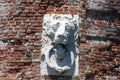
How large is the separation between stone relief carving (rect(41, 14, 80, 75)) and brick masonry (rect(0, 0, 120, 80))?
0.11m

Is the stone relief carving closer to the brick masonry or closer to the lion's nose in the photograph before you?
the lion's nose

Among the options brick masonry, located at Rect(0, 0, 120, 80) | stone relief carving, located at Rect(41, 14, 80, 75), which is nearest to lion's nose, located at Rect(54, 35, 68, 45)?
stone relief carving, located at Rect(41, 14, 80, 75)

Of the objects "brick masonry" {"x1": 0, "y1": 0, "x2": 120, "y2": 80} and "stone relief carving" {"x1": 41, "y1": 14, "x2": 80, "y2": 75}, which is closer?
"stone relief carving" {"x1": 41, "y1": 14, "x2": 80, "y2": 75}

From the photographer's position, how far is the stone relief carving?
801 cm

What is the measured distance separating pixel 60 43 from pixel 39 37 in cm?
44

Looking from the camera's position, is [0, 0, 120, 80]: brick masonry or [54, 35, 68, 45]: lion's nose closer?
[54, 35, 68, 45]: lion's nose

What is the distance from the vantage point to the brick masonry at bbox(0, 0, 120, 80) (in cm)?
814

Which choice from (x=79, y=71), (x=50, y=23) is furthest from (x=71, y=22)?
(x=79, y=71)

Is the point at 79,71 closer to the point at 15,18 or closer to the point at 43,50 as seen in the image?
the point at 43,50

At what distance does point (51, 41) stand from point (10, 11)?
0.97 m

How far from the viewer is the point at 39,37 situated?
8.24 metres

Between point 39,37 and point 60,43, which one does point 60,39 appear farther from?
point 39,37

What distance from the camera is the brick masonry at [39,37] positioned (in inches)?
320

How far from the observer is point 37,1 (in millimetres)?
8445
